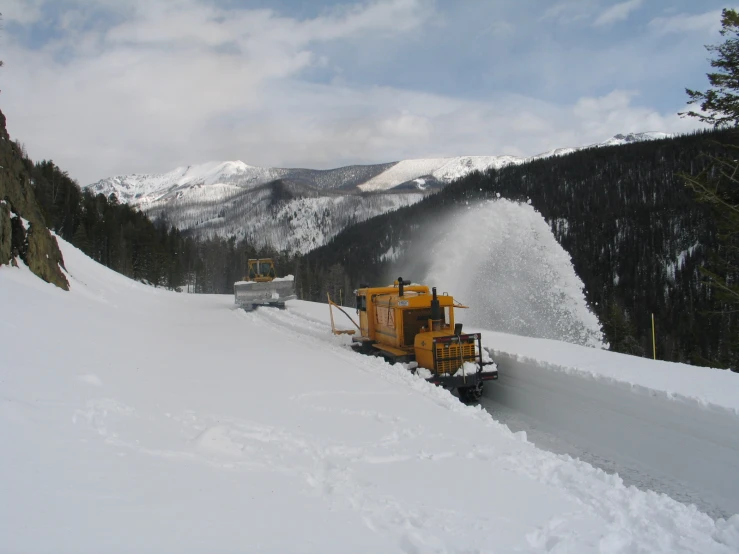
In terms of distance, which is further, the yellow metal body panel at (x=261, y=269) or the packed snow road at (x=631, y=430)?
the yellow metal body panel at (x=261, y=269)

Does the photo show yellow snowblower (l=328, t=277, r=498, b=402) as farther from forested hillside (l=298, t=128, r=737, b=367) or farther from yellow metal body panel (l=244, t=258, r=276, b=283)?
forested hillside (l=298, t=128, r=737, b=367)

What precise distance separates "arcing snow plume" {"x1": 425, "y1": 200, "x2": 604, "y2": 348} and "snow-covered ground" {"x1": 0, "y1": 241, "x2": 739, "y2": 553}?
9.33 metres

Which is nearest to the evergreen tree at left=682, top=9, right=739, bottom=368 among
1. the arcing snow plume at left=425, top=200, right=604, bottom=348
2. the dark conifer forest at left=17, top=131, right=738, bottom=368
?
the arcing snow plume at left=425, top=200, right=604, bottom=348

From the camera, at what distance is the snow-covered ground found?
3443 millimetres

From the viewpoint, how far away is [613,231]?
11669 centimetres

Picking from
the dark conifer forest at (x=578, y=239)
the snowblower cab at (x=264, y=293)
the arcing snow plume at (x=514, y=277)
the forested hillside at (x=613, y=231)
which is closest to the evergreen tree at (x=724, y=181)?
the arcing snow plume at (x=514, y=277)

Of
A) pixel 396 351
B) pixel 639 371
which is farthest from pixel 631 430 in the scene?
pixel 396 351

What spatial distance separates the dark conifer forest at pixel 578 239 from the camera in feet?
206

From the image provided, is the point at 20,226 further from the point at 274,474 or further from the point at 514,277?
the point at 514,277

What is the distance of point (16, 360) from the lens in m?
6.46

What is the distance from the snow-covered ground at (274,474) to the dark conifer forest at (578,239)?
3510cm

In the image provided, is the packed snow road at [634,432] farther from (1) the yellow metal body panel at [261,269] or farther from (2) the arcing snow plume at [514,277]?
(1) the yellow metal body panel at [261,269]

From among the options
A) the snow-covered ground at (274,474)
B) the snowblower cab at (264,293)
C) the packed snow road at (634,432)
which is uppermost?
the snowblower cab at (264,293)

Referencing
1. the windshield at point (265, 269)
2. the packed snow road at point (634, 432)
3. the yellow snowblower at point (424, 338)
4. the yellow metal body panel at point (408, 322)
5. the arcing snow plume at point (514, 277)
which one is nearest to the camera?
the packed snow road at point (634, 432)
